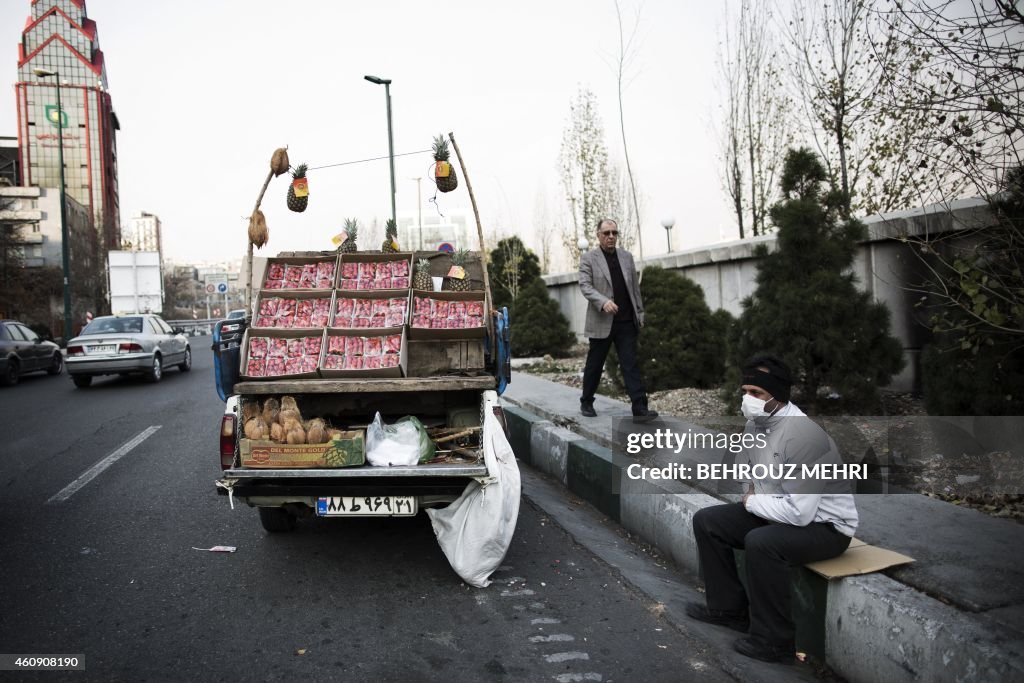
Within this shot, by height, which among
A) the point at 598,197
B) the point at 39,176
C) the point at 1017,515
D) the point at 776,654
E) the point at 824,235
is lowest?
the point at 776,654

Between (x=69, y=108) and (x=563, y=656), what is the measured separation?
11941cm

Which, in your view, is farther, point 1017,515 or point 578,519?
point 578,519

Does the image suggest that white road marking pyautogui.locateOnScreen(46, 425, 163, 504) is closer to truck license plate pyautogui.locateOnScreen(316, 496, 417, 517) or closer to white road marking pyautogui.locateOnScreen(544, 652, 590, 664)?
truck license plate pyautogui.locateOnScreen(316, 496, 417, 517)

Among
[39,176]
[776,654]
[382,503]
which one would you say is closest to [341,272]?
[382,503]

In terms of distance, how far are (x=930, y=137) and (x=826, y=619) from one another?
134 inches

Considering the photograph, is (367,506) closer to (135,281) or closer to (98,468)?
(98,468)

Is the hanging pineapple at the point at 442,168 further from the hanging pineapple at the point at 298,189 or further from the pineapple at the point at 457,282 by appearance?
the hanging pineapple at the point at 298,189

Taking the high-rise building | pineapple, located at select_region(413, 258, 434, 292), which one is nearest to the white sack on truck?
pineapple, located at select_region(413, 258, 434, 292)

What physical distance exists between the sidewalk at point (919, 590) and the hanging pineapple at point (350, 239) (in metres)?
3.44

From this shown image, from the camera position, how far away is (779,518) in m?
3.37

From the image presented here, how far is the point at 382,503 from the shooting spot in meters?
4.38

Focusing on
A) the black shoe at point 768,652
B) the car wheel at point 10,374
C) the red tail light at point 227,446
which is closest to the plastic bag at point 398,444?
the red tail light at point 227,446

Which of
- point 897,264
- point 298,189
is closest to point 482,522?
point 298,189

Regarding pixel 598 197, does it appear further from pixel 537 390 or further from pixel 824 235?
pixel 824 235
